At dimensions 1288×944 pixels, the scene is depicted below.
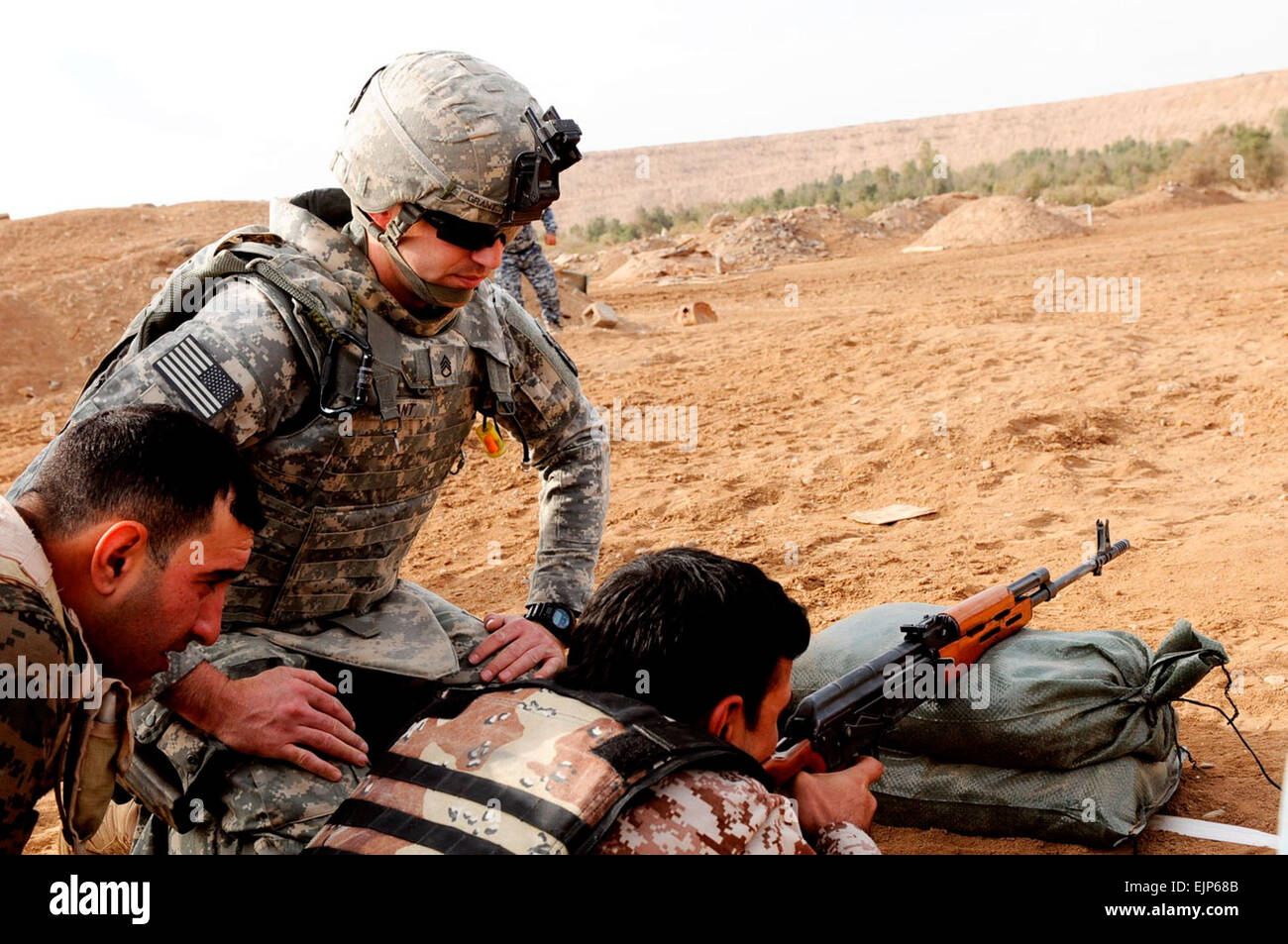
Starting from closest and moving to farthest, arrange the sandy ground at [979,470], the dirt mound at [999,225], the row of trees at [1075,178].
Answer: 1. the sandy ground at [979,470]
2. the dirt mound at [999,225]
3. the row of trees at [1075,178]

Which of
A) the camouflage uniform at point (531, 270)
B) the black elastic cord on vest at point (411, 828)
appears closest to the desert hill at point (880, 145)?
the camouflage uniform at point (531, 270)

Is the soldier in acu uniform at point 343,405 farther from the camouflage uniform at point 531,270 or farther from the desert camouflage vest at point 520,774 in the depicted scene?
the camouflage uniform at point 531,270

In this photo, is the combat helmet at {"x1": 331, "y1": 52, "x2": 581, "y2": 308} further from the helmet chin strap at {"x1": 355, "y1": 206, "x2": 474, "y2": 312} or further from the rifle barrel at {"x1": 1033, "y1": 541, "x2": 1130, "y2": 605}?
the rifle barrel at {"x1": 1033, "y1": 541, "x2": 1130, "y2": 605}

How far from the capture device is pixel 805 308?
12633 mm

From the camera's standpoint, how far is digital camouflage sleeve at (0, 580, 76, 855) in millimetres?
1799

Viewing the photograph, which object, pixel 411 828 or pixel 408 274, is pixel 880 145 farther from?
pixel 411 828

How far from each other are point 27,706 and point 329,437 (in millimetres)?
1212

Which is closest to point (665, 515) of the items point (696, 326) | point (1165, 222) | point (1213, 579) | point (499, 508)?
point (499, 508)

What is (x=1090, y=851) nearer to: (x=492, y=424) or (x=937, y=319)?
(x=492, y=424)

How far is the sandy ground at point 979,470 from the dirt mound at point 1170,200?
458 inches

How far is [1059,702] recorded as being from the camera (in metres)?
3.14

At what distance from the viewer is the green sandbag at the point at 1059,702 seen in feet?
10.3

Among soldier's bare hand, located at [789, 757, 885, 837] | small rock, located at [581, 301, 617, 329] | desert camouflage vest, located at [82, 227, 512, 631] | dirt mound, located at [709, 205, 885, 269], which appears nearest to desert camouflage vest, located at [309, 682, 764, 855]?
soldier's bare hand, located at [789, 757, 885, 837]

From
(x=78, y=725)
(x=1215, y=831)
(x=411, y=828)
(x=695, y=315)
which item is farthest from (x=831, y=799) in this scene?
(x=695, y=315)
